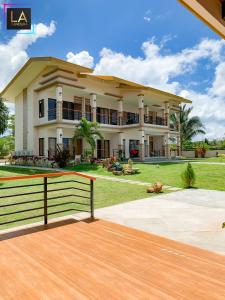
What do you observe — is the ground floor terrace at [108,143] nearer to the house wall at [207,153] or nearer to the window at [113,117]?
the window at [113,117]

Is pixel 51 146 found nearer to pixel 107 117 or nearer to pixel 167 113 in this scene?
pixel 107 117

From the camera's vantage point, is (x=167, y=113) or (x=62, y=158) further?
(x=167, y=113)

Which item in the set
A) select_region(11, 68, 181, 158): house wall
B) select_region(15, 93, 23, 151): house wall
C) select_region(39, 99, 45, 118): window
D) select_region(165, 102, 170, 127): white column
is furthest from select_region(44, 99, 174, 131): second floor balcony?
select_region(15, 93, 23, 151): house wall

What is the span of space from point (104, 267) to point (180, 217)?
3.69 m

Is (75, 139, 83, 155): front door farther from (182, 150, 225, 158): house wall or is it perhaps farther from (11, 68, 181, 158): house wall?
(182, 150, 225, 158): house wall

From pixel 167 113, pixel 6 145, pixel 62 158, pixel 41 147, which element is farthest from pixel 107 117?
pixel 6 145

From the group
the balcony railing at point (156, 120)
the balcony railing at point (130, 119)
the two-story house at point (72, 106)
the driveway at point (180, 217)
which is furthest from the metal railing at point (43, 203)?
the balcony railing at point (156, 120)

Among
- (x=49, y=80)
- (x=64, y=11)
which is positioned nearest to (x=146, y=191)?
(x=64, y=11)

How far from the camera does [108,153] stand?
91.2 ft
